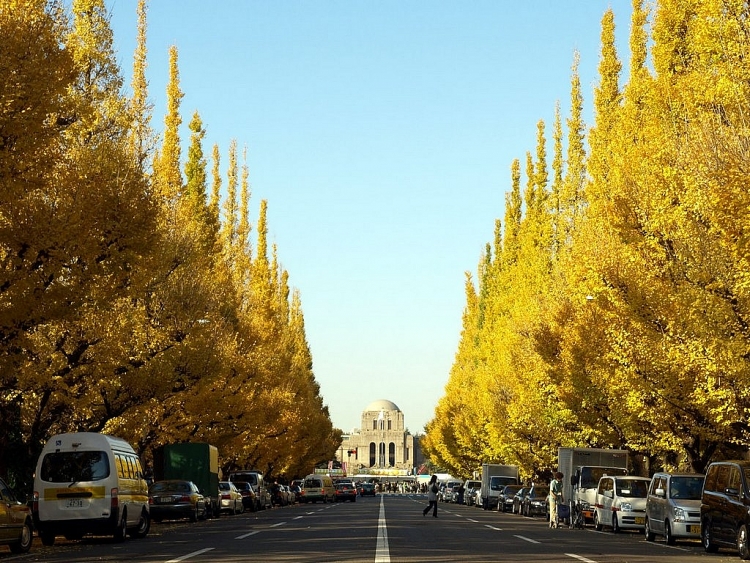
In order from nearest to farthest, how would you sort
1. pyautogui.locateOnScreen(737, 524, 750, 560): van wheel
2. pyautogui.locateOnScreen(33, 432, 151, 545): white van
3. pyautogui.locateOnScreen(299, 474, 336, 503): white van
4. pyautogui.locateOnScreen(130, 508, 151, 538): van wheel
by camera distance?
pyautogui.locateOnScreen(737, 524, 750, 560): van wheel → pyautogui.locateOnScreen(33, 432, 151, 545): white van → pyautogui.locateOnScreen(130, 508, 151, 538): van wheel → pyautogui.locateOnScreen(299, 474, 336, 503): white van

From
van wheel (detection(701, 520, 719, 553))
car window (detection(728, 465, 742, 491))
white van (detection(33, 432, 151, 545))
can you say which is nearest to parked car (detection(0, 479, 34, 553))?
white van (detection(33, 432, 151, 545))

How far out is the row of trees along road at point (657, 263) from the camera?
929 inches

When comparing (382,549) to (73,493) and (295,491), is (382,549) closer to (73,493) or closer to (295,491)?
(73,493)

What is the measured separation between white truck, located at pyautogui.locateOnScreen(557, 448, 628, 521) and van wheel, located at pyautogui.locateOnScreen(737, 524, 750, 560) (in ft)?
52.1

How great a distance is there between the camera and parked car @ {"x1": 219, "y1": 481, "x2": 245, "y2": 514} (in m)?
49.8

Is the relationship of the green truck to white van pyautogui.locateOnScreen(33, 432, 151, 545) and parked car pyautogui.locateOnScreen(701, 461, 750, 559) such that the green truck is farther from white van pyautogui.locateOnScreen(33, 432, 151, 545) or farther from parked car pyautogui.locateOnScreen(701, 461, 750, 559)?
parked car pyautogui.locateOnScreen(701, 461, 750, 559)

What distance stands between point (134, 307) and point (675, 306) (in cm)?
1800

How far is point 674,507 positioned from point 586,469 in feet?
44.1

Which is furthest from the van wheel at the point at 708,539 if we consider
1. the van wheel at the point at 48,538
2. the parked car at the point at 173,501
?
the parked car at the point at 173,501

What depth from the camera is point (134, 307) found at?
37625mm

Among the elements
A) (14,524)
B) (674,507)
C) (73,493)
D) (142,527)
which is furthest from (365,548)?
(142,527)

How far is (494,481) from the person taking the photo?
66.6 metres

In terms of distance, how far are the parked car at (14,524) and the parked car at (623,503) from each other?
17.3 meters

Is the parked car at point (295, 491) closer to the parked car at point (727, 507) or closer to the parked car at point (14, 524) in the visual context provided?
the parked car at point (14, 524)
